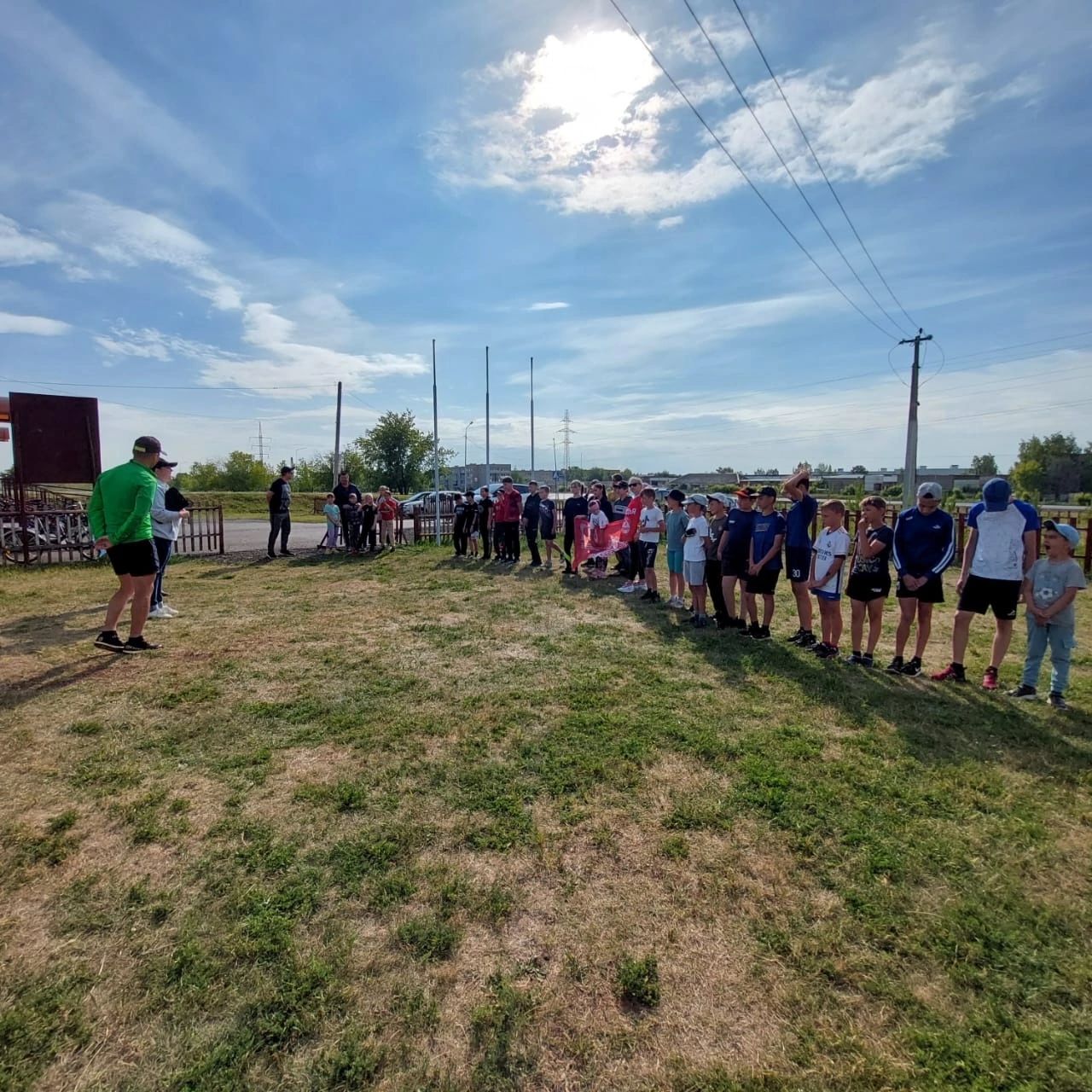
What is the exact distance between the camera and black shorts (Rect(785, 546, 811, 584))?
6.45m

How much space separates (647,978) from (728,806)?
129 cm

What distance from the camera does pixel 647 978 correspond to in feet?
7.13

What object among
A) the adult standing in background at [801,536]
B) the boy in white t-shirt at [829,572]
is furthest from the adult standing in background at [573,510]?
the boy in white t-shirt at [829,572]

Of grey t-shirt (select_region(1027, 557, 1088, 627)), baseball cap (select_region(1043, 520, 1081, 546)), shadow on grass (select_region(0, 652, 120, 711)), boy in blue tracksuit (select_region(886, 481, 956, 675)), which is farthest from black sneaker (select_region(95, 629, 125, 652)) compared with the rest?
baseball cap (select_region(1043, 520, 1081, 546))

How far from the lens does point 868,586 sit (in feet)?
19.3

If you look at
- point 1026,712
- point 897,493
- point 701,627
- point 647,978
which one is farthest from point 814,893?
point 897,493

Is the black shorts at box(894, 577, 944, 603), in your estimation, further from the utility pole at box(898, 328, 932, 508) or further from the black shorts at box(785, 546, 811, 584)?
the utility pole at box(898, 328, 932, 508)

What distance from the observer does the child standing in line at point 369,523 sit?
46.4 feet

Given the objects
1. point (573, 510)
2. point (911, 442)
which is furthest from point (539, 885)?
point (911, 442)

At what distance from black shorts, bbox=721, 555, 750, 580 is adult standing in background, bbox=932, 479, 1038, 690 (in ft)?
6.84

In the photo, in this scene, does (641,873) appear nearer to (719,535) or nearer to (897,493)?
(719,535)

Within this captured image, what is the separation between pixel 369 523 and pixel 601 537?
6.38m

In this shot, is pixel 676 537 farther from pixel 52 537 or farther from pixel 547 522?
pixel 52 537

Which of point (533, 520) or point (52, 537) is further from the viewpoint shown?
point (52, 537)
